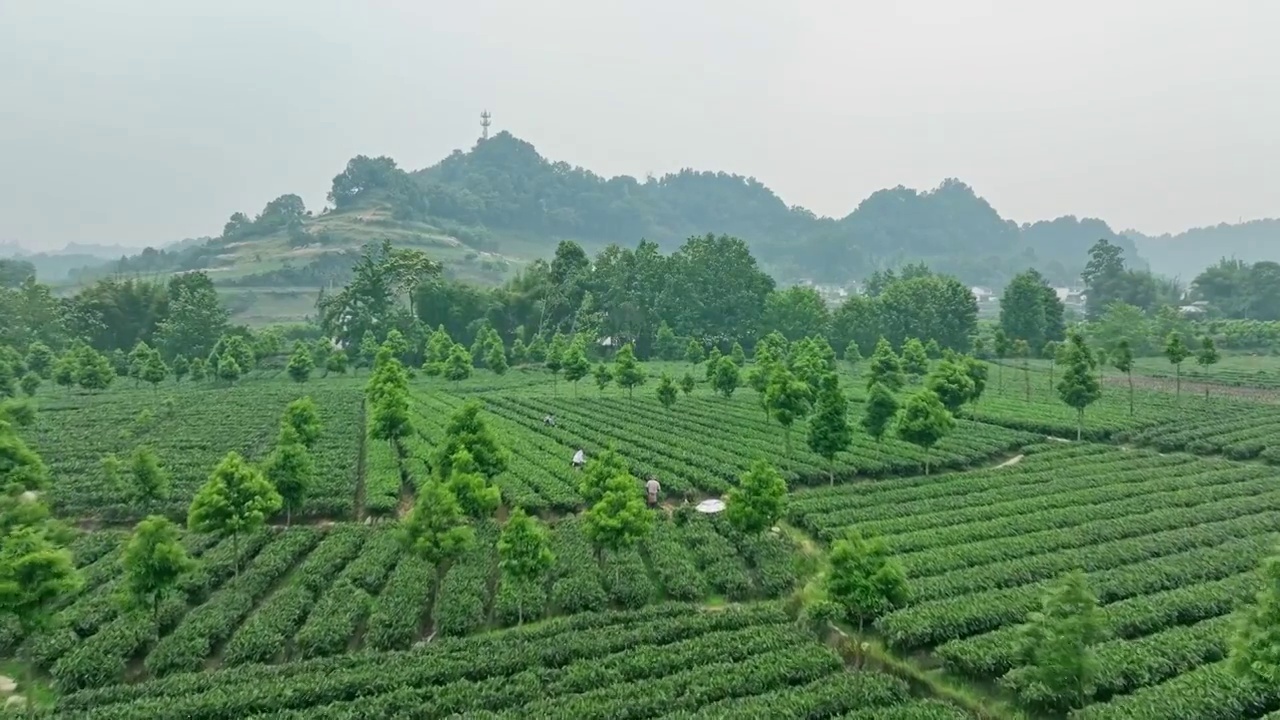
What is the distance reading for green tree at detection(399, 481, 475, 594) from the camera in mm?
23297

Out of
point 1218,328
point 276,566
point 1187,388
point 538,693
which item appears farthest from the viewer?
point 1218,328

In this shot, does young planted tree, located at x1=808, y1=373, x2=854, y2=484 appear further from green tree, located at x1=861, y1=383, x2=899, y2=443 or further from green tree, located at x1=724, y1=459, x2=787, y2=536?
green tree, located at x1=724, y1=459, x2=787, y2=536

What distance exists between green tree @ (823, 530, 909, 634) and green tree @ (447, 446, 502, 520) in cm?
1285

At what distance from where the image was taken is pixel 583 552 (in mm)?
27047

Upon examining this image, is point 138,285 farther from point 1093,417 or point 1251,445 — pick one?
point 1251,445

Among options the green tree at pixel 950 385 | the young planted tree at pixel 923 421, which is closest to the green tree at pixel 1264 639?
the young planted tree at pixel 923 421

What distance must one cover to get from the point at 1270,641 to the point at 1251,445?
3491cm

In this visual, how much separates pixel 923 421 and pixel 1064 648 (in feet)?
75.3

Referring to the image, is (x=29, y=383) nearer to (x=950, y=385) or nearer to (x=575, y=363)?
(x=575, y=363)

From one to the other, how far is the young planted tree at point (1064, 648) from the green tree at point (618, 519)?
11896 millimetres

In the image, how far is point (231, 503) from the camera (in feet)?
83.6

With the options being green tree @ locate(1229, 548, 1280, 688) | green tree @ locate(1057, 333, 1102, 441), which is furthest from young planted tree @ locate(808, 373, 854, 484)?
green tree @ locate(1229, 548, 1280, 688)

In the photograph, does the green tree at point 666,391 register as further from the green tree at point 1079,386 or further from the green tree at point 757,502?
the green tree at point 757,502

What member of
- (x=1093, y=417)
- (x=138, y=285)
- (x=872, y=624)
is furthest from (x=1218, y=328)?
(x=138, y=285)
